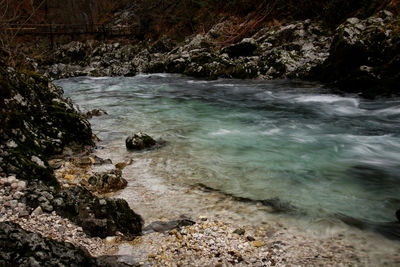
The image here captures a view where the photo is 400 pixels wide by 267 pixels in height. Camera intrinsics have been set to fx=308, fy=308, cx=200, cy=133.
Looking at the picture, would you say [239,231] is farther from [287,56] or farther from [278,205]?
[287,56]

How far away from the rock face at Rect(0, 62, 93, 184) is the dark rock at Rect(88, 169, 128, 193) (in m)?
0.54

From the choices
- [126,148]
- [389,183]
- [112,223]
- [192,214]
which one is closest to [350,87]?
[389,183]

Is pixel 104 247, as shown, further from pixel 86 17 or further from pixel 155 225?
pixel 86 17

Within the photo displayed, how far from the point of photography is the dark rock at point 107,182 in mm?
3789

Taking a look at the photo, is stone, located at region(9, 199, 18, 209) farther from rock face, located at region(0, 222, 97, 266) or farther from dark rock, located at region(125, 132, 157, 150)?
dark rock, located at region(125, 132, 157, 150)

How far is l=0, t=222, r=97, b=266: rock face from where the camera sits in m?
1.85

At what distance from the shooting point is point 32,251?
6.40ft

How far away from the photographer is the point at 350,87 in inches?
392

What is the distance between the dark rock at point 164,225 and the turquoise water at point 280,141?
962 millimetres

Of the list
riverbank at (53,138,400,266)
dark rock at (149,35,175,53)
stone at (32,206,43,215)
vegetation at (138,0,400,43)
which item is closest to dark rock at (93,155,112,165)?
riverbank at (53,138,400,266)

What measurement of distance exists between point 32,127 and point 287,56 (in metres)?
11.3

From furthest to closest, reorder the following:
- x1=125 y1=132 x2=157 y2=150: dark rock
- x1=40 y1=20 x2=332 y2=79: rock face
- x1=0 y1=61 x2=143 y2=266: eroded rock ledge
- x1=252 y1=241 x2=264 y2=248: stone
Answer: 1. x1=40 y1=20 x2=332 y2=79: rock face
2. x1=125 y1=132 x2=157 y2=150: dark rock
3. x1=252 y1=241 x2=264 y2=248: stone
4. x1=0 y1=61 x2=143 y2=266: eroded rock ledge

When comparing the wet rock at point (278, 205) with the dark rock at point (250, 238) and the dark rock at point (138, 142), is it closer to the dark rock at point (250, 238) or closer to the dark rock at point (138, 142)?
the dark rock at point (250, 238)

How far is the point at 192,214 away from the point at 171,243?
1.89ft
